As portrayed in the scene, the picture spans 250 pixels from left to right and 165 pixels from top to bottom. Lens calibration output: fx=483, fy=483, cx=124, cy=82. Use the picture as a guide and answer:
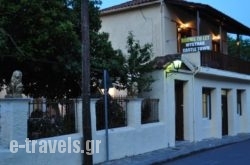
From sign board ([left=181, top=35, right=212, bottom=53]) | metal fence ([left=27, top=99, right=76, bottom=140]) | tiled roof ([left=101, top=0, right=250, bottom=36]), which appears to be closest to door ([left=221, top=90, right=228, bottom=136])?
tiled roof ([left=101, top=0, right=250, bottom=36])

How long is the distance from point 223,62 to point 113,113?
10.6 metres

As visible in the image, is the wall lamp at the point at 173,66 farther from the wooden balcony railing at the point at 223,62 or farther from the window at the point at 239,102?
the window at the point at 239,102

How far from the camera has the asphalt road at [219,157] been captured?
14.5 metres

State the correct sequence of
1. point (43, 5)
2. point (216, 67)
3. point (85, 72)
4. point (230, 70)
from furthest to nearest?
point (230, 70)
point (216, 67)
point (43, 5)
point (85, 72)

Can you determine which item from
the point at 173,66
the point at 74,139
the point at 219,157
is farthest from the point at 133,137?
the point at 173,66

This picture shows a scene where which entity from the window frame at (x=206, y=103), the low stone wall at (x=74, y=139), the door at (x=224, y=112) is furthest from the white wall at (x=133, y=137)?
the door at (x=224, y=112)

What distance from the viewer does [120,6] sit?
79.7ft

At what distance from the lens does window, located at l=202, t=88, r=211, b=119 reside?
2355 centimetres

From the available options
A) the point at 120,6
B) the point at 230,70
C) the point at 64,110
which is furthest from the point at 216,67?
the point at 64,110

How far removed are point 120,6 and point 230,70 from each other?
674 cm

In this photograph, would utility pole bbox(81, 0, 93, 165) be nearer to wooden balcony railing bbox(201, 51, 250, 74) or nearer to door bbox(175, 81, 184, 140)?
door bbox(175, 81, 184, 140)

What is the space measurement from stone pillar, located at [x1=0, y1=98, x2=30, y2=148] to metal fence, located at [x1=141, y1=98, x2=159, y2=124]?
6.96 meters

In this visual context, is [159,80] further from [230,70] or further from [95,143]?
[230,70]

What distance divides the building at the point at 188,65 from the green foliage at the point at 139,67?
797 mm
